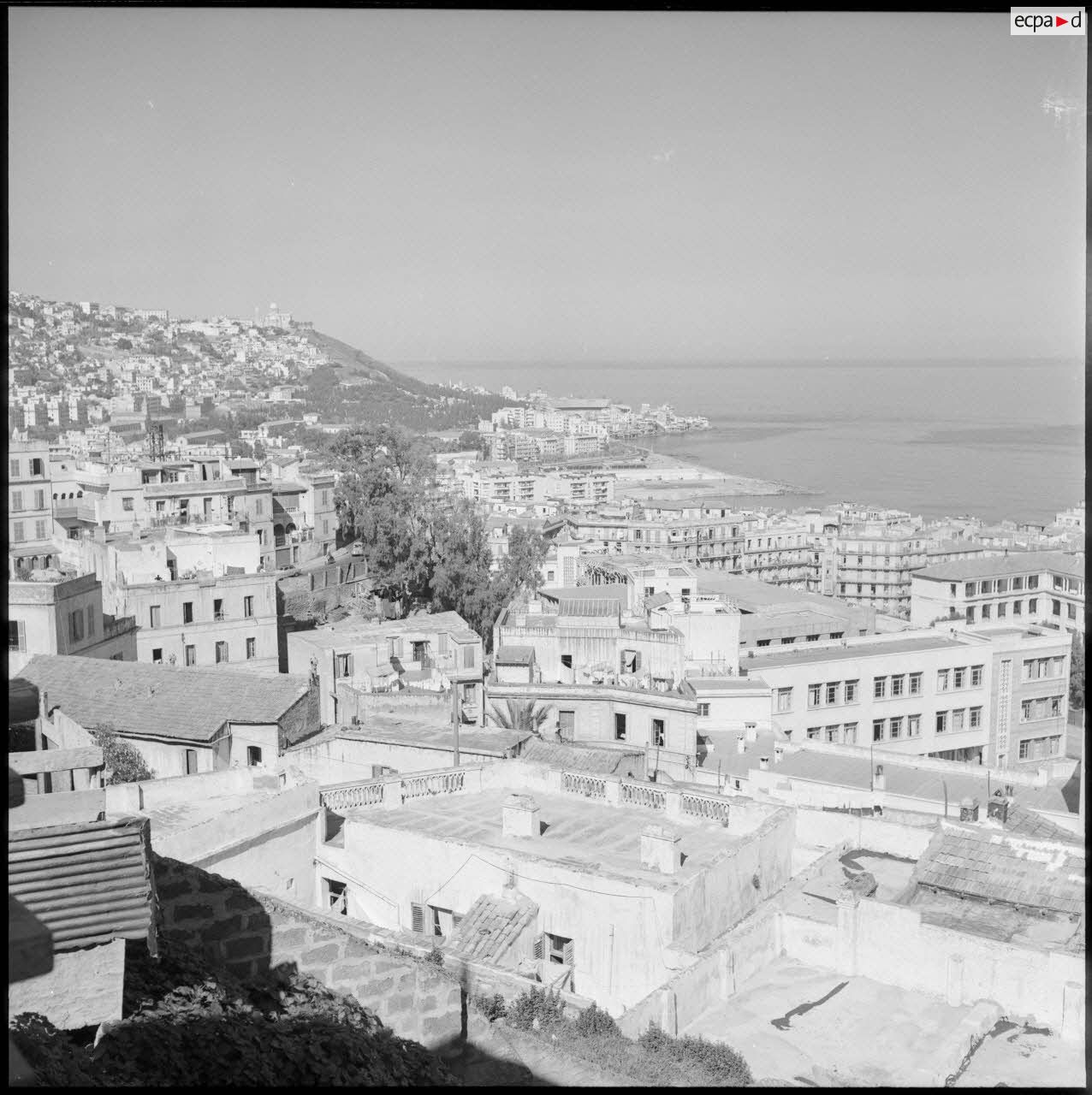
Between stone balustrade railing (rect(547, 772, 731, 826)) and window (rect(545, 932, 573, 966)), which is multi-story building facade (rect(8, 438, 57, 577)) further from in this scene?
window (rect(545, 932, 573, 966))

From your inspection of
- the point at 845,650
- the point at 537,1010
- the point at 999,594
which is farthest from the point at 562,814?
the point at 999,594

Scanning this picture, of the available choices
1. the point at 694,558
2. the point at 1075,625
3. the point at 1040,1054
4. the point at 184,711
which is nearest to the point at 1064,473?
the point at 694,558

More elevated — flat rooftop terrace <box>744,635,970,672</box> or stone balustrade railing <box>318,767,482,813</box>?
flat rooftop terrace <box>744,635,970,672</box>

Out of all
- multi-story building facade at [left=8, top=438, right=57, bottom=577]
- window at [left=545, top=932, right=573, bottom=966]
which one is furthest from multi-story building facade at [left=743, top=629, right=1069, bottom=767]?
multi-story building facade at [left=8, top=438, right=57, bottom=577]

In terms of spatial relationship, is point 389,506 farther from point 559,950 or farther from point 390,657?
point 559,950

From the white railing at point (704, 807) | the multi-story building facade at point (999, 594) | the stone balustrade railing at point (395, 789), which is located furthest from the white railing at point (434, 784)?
the multi-story building facade at point (999, 594)
